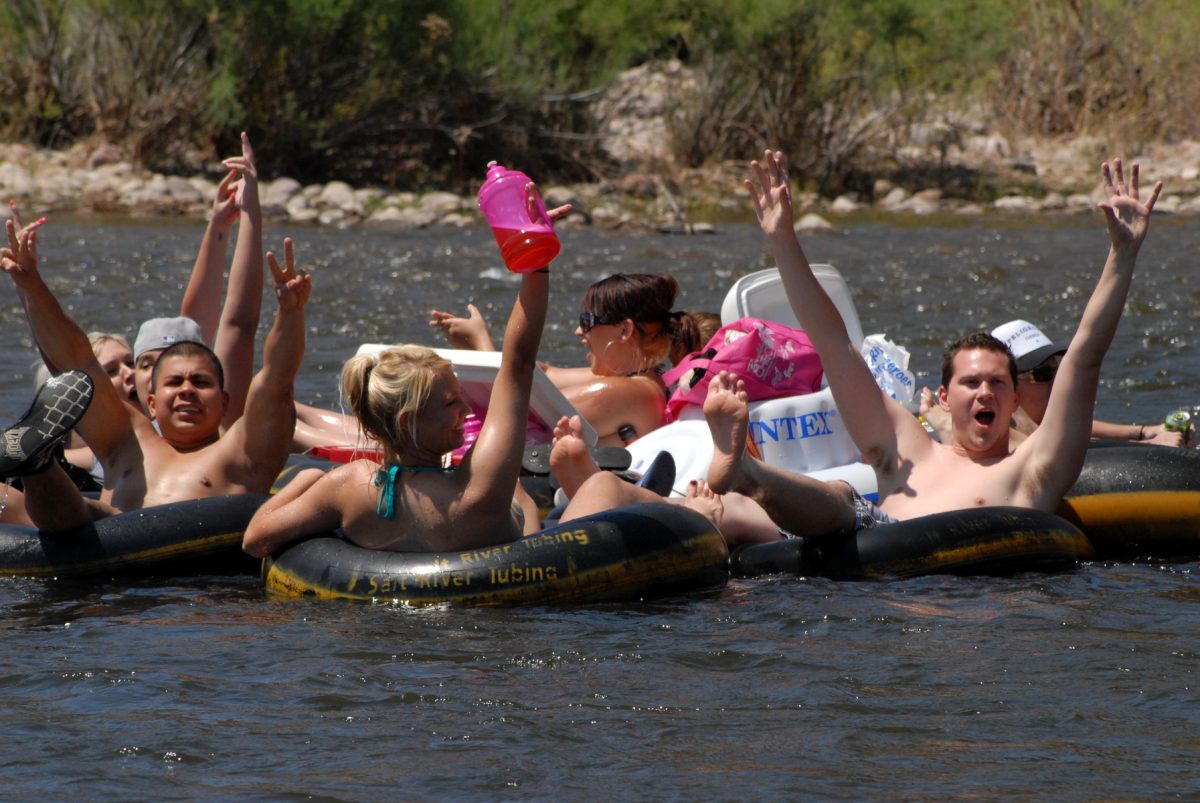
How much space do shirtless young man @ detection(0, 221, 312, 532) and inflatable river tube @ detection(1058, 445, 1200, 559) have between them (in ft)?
9.40

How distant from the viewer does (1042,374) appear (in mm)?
6691

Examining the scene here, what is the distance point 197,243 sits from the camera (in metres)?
17.8

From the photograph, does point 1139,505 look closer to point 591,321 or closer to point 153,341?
point 591,321

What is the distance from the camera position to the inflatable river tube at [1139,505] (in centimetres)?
613

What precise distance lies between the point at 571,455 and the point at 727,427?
2.58 feet

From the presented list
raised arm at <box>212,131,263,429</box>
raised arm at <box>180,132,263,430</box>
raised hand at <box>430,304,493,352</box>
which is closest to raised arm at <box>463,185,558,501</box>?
raised arm at <box>180,132,263,430</box>

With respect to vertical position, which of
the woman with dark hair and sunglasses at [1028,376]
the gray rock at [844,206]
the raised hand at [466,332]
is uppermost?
the gray rock at [844,206]

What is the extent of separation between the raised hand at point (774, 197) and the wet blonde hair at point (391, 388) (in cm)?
126

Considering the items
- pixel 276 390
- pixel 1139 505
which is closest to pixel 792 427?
pixel 1139 505

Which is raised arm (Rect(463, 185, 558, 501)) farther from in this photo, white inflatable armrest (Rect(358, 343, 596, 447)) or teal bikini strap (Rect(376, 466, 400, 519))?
white inflatable armrest (Rect(358, 343, 596, 447))

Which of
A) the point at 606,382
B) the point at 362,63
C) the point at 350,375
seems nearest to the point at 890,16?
the point at 362,63

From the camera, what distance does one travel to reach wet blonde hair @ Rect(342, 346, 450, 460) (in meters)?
4.99

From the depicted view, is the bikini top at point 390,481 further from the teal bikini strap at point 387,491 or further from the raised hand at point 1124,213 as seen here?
the raised hand at point 1124,213

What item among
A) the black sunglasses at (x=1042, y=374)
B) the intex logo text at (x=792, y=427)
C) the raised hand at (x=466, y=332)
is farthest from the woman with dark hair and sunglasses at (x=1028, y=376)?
the raised hand at (x=466, y=332)
